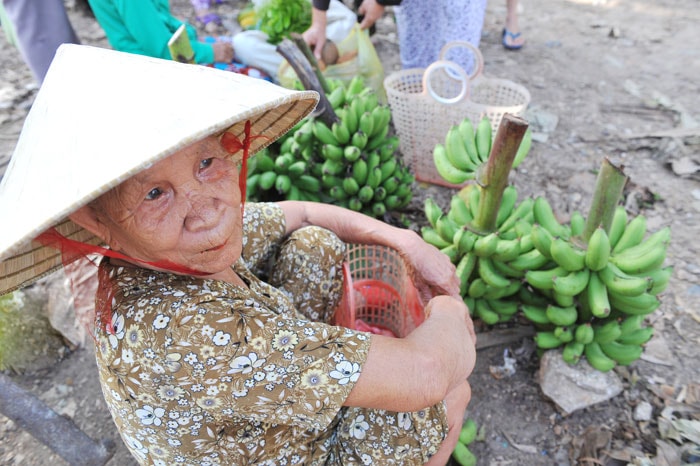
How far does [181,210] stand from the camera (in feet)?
3.28

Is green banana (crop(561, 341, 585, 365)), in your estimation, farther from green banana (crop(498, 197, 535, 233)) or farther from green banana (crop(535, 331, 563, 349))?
green banana (crop(498, 197, 535, 233))

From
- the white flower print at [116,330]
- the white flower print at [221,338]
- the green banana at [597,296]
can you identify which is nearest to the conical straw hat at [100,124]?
the white flower print at [116,330]

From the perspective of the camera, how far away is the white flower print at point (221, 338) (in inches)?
38.8

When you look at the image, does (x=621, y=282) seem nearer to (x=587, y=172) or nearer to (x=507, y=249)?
(x=507, y=249)

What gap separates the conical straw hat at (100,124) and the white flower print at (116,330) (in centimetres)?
23

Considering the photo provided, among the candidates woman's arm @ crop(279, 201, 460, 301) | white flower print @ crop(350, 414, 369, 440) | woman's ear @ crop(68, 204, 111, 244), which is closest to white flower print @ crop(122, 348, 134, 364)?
woman's ear @ crop(68, 204, 111, 244)

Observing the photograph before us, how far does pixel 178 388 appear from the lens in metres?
1.03

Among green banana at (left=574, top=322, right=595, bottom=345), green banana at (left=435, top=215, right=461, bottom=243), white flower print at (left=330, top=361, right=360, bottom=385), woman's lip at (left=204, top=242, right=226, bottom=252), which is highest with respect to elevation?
woman's lip at (left=204, top=242, right=226, bottom=252)

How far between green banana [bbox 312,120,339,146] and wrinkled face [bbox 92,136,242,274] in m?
1.37

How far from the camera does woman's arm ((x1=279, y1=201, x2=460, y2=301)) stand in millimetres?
1652

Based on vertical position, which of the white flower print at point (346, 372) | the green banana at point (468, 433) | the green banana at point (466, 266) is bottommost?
the green banana at point (468, 433)

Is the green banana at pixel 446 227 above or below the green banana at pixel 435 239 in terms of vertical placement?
above

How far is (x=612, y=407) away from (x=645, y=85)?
10.5 feet

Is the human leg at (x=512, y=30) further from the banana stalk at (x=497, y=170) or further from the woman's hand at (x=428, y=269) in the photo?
the woman's hand at (x=428, y=269)
